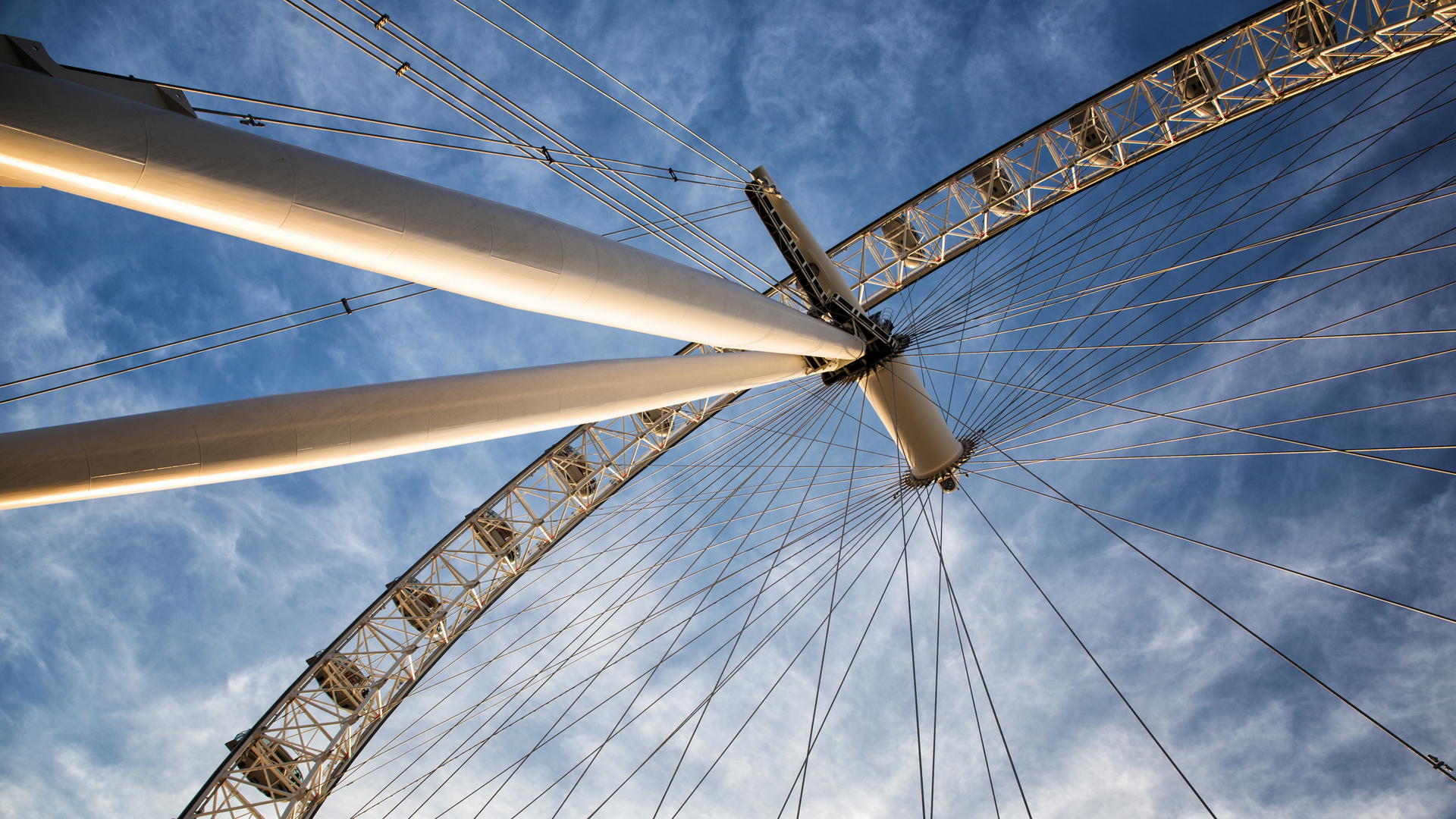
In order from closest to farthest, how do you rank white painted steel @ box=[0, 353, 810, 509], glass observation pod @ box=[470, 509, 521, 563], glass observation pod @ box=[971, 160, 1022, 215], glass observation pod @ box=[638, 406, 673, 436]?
1. white painted steel @ box=[0, 353, 810, 509]
2. glass observation pod @ box=[971, 160, 1022, 215]
3. glass observation pod @ box=[638, 406, 673, 436]
4. glass observation pod @ box=[470, 509, 521, 563]

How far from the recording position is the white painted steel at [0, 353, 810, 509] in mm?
5879

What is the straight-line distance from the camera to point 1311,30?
593 inches

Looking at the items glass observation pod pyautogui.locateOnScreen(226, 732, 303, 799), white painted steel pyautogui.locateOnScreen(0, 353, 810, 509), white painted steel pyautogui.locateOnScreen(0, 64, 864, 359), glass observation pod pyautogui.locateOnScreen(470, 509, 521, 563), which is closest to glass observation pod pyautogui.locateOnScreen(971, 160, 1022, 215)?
white painted steel pyautogui.locateOnScreen(0, 353, 810, 509)

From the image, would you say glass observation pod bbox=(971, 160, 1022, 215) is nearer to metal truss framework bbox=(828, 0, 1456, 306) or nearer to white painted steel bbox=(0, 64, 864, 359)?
metal truss framework bbox=(828, 0, 1456, 306)

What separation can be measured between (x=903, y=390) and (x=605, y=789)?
23.0m

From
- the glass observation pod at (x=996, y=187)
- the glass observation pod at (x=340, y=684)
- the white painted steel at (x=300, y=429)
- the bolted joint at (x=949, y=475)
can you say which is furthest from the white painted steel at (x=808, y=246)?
the glass observation pod at (x=340, y=684)

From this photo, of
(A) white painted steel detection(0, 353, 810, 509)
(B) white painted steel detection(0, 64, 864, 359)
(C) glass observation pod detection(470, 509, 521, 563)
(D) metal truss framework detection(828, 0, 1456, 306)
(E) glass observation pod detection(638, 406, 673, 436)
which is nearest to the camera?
(B) white painted steel detection(0, 64, 864, 359)

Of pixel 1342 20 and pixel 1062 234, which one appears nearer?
pixel 1342 20

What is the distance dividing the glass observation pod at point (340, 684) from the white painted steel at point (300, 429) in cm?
1772

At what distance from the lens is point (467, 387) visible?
7.98m

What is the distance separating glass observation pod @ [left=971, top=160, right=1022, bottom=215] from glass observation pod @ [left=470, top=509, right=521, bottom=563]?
17061 mm

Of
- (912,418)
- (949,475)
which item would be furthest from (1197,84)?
(949,475)

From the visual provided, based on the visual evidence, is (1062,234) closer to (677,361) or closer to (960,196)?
(960,196)

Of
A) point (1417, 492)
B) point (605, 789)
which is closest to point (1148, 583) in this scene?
point (1417, 492)
